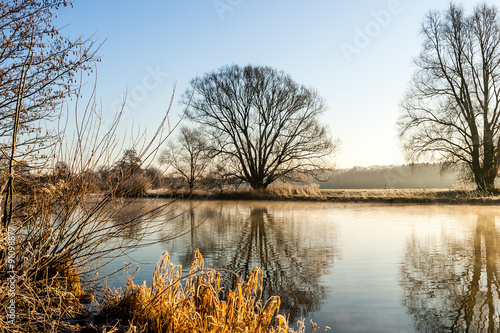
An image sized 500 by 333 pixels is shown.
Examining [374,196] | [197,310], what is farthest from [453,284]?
[374,196]

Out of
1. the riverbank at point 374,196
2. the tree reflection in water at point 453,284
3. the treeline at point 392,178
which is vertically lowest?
the tree reflection in water at point 453,284

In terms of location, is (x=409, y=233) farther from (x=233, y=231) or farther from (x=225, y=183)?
(x=225, y=183)

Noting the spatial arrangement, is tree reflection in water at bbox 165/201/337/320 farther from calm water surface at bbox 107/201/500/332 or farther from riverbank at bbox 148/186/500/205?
riverbank at bbox 148/186/500/205

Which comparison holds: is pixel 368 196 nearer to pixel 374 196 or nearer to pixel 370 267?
pixel 374 196

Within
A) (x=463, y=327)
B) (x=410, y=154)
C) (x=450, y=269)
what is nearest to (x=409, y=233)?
(x=450, y=269)

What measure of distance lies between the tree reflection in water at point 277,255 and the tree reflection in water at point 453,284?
1205mm

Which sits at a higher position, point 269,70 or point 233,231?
point 269,70

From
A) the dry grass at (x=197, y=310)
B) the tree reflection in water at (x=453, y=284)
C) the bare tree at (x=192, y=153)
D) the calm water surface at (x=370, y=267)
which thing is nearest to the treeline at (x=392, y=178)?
the bare tree at (x=192, y=153)

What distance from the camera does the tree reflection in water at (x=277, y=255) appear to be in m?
5.08

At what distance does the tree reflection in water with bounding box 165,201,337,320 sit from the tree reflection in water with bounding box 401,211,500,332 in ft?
3.95

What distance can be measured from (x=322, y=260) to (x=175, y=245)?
345 cm

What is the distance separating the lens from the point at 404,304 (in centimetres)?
470

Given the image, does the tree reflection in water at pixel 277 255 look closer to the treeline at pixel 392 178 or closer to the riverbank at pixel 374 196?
the riverbank at pixel 374 196

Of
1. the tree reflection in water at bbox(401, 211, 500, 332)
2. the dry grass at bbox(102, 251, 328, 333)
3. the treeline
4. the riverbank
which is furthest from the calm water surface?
the treeline
